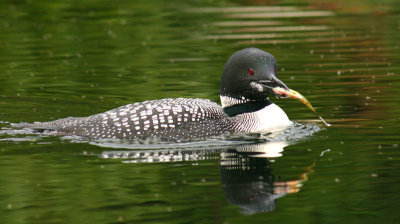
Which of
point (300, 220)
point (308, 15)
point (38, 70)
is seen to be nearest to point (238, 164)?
point (300, 220)

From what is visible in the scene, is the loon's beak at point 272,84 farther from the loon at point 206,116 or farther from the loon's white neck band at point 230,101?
the loon's white neck band at point 230,101

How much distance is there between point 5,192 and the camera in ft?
20.5

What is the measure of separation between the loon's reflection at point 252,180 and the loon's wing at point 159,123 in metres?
0.43

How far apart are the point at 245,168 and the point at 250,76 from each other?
1301 mm

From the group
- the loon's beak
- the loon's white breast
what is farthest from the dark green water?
the loon's beak

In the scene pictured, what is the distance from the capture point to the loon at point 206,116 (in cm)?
769

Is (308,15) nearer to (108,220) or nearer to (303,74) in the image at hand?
(303,74)

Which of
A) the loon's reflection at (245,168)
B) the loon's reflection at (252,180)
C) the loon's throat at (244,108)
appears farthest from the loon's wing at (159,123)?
the loon's reflection at (252,180)

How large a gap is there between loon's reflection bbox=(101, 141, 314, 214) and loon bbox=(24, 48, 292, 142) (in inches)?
11.5

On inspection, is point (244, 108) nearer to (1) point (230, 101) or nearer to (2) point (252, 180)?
(1) point (230, 101)

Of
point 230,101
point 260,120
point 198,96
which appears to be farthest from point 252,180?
point 198,96

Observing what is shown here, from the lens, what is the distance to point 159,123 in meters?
7.67

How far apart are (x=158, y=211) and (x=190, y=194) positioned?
446 millimetres

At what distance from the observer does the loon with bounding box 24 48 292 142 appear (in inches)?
303
